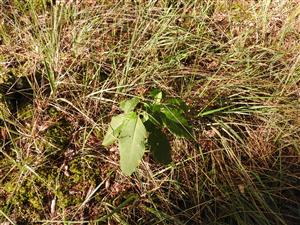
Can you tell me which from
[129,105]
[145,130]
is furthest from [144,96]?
[145,130]

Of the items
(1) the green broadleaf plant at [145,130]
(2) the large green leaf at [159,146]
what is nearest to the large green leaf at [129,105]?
(1) the green broadleaf plant at [145,130]

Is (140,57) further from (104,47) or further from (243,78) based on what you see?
(243,78)

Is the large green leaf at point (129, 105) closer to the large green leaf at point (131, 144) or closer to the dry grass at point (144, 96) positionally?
the large green leaf at point (131, 144)

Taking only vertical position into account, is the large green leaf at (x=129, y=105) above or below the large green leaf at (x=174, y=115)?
above

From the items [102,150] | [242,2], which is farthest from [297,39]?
[102,150]

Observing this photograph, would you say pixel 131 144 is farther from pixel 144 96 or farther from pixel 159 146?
pixel 144 96

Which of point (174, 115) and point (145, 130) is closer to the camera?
point (145, 130)

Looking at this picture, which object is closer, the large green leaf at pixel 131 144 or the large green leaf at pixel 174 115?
the large green leaf at pixel 131 144
